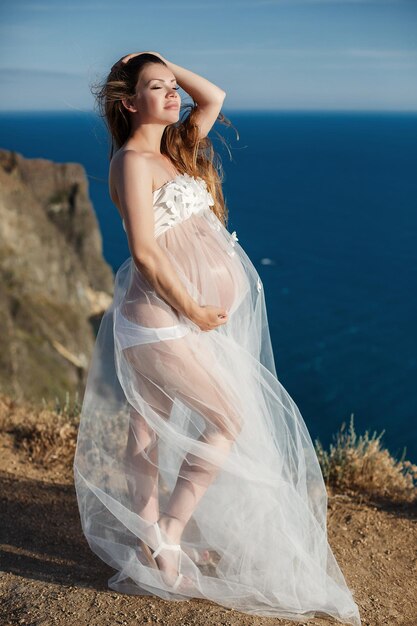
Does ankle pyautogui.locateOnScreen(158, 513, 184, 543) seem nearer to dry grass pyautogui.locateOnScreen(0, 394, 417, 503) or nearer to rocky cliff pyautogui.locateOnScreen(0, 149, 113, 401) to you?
dry grass pyautogui.locateOnScreen(0, 394, 417, 503)

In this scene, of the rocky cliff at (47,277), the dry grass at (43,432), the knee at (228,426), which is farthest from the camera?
the rocky cliff at (47,277)

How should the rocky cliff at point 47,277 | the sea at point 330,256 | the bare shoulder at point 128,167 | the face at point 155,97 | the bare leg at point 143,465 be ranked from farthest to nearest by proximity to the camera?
the sea at point 330,256 < the rocky cliff at point 47,277 < the bare leg at point 143,465 < the face at point 155,97 < the bare shoulder at point 128,167

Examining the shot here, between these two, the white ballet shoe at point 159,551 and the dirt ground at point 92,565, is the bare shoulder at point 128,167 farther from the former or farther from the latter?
the dirt ground at point 92,565

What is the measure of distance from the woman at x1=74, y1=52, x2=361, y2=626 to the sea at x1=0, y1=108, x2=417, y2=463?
1.10ft

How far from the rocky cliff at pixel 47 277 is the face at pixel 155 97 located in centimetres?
2854

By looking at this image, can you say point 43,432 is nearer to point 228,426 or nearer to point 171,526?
point 171,526

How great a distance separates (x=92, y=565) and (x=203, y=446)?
3.17 feet

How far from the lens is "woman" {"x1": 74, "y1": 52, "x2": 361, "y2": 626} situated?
114 inches

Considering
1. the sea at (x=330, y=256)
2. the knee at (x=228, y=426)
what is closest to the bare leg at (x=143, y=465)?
the knee at (x=228, y=426)

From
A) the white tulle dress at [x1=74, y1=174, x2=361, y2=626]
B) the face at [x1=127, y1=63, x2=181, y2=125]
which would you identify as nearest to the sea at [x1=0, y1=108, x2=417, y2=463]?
the face at [x1=127, y1=63, x2=181, y2=125]

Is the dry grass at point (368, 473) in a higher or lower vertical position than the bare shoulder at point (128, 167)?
lower

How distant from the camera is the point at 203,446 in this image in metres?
2.99

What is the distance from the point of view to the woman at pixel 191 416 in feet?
9.48

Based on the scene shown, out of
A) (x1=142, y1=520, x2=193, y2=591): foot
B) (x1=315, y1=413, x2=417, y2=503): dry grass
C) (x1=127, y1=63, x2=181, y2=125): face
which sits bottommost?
(x1=315, y1=413, x2=417, y2=503): dry grass
